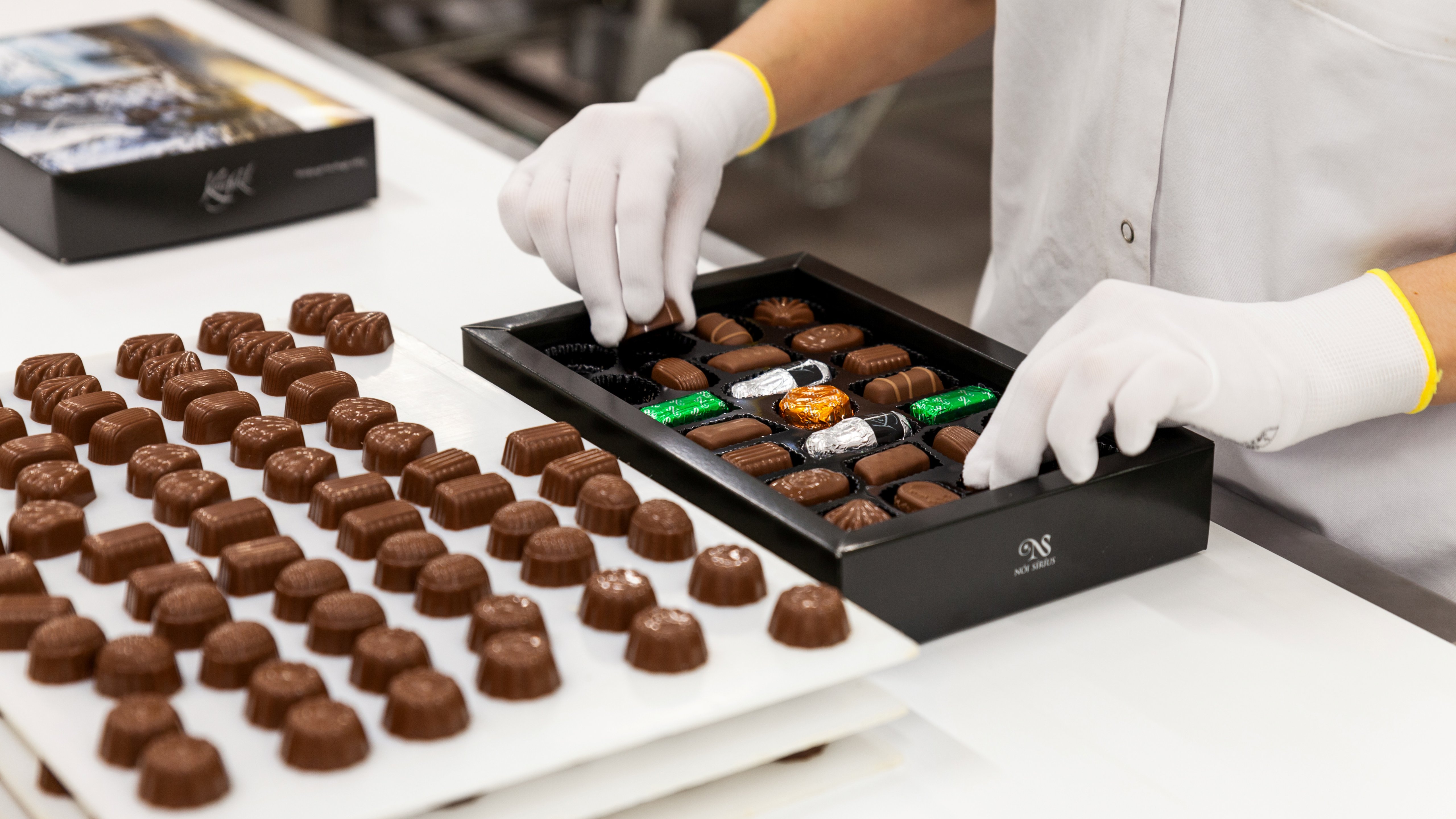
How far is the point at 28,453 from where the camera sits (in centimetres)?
98

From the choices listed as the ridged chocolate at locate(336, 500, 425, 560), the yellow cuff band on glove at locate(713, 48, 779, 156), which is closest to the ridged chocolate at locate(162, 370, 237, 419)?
the ridged chocolate at locate(336, 500, 425, 560)

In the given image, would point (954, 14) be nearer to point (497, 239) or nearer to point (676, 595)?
point (497, 239)

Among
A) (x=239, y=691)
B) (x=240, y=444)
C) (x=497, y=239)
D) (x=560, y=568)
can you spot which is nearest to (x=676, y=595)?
(x=560, y=568)

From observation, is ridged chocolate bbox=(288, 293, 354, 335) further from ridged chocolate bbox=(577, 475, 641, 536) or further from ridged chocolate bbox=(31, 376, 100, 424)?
ridged chocolate bbox=(577, 475, 641, 536)

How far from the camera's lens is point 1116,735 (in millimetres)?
877

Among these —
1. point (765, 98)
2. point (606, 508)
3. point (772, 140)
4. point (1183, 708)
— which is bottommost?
point (772, 140)

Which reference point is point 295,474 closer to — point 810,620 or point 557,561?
point 557,561

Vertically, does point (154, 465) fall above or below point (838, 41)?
below

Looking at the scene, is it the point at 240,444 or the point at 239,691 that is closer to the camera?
the point at 239,691

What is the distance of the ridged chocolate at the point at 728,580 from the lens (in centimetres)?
85

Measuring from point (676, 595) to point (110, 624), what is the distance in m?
0.33

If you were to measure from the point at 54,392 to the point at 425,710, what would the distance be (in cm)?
53

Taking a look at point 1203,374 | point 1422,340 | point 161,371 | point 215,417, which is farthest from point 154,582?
point 1422,340

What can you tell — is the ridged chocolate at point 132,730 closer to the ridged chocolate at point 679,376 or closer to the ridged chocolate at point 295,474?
the ridged chocolate at point 295,474
